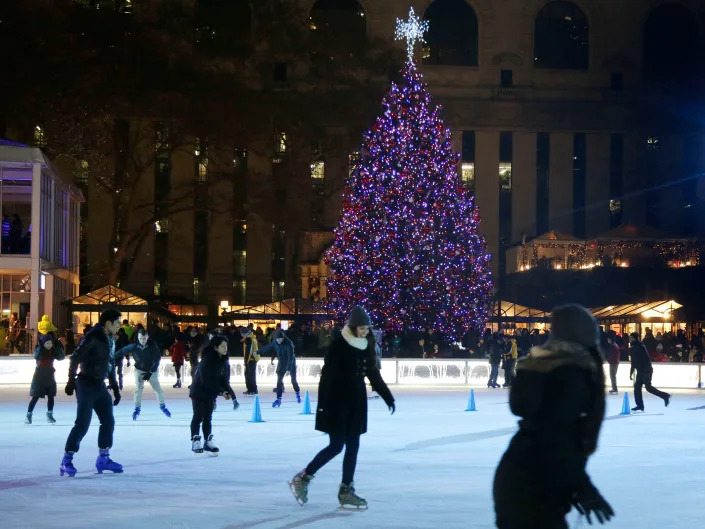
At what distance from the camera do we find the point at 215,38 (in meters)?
64.3

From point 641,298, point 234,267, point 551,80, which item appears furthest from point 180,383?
point 551,80

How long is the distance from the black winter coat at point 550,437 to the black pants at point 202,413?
773 centimetres

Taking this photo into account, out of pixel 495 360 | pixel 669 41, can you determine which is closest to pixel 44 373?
pixel 495 360

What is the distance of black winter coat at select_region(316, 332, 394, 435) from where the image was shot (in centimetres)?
919

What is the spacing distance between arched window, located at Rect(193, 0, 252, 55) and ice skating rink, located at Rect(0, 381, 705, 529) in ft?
149

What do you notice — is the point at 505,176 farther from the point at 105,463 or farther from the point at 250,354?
the point at 105,463

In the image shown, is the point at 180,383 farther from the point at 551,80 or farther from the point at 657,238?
the point at 551,80

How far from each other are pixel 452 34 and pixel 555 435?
65.0m

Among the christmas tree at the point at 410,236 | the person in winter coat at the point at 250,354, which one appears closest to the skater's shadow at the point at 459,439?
the person in winter coat at the point at 250,354

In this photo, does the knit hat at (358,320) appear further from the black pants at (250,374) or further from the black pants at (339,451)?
the black pants at (250,374)

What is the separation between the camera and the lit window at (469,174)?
219ft

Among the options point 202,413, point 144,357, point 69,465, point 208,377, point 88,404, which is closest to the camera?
point 88,404

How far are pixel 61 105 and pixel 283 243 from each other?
2243cm

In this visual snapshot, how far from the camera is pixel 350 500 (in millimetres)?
9250
